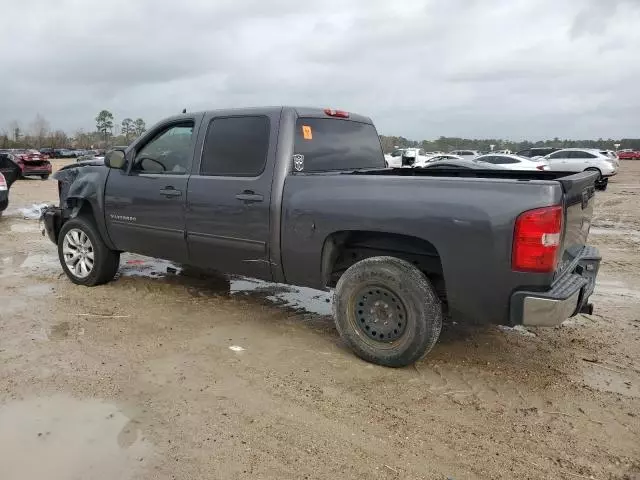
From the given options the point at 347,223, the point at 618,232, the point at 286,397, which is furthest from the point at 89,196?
the point at 618,232

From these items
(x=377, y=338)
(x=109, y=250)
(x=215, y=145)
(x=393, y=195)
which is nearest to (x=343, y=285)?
(x=377, y=338)

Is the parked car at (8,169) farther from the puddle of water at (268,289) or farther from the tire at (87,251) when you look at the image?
the tire at (87,251)

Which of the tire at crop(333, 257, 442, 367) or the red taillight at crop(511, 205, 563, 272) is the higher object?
the red taillight at crop(511, 205, 563, 272)

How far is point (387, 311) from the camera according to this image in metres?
3.99

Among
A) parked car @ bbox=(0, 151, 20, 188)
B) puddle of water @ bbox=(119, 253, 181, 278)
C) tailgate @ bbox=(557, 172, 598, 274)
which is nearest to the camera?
tailgate @ bbox=(557, 172, 598, 274)

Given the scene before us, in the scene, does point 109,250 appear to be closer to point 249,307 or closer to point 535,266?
point 249,307

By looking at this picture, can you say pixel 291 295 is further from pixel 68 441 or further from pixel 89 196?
pixel 68 441

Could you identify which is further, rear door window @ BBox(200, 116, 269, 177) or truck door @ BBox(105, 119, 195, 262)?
truck door @ BBox(105, 119, 195, 262)

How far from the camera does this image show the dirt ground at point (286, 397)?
9.33 ft

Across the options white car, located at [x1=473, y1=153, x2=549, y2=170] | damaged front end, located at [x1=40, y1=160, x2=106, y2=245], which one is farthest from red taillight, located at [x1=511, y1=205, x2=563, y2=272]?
white car, located at [x1=473, y1=153, x2=549, y2=170]

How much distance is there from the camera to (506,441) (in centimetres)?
304

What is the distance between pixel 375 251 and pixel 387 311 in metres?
0.54

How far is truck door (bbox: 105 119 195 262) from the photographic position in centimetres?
511

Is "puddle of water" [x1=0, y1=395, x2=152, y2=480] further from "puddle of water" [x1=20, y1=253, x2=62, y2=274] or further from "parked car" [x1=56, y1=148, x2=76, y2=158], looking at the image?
"parked car" [x1=56, y1=148, x2=76, y2=158]
